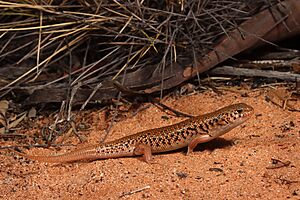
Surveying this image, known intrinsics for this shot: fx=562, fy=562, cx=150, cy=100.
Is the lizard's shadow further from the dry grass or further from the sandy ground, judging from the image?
the dry grass

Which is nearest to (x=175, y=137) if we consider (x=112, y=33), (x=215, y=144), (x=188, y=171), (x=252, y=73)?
(x=215, y=144)

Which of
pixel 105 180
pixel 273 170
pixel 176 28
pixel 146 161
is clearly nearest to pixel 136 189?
pixel 105 180

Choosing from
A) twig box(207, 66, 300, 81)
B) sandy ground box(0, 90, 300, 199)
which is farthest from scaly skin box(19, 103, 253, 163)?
twig box(207, 66, 300, 81)

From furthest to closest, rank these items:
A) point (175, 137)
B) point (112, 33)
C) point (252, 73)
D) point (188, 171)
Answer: point (112, 33) < point (252, 73) < point (175, 137) < point (188, 171)

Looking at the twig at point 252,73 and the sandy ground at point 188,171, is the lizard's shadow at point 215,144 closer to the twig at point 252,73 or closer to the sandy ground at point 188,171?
the sandy ground at point 188,171

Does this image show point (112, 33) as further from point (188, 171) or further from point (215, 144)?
point (188, 171)

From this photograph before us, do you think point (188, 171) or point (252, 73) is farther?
point (252, 73)
